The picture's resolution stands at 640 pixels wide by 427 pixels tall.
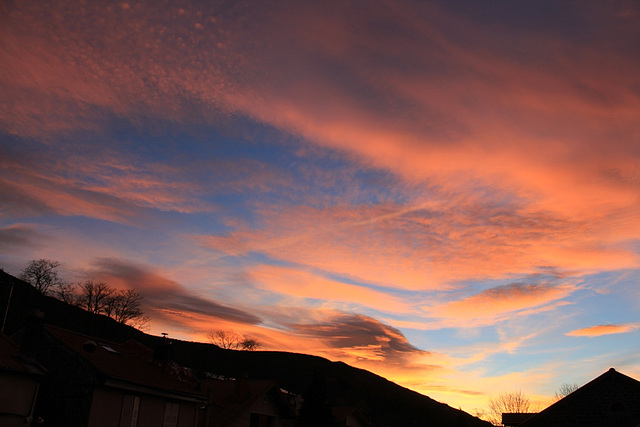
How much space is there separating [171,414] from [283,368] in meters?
122

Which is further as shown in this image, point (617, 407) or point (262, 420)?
point (262, 420)

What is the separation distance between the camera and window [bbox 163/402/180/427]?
83.3ft

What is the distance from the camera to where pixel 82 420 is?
67.5 ft

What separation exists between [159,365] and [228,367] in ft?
362

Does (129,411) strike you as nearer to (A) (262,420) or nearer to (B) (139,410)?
(B) (139,410)

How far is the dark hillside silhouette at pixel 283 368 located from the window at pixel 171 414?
65.2 metres

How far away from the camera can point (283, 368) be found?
14225cm

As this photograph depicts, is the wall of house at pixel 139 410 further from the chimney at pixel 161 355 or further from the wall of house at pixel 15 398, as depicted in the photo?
the chimney at pixel 161 355

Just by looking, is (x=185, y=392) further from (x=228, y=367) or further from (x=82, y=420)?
(x=228, y=367)

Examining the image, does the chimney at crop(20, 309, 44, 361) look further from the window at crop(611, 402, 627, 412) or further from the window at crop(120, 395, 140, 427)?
the window at crop(611, 402, 627, 412)

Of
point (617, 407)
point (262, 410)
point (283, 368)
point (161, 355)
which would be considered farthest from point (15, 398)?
point (283, 368)

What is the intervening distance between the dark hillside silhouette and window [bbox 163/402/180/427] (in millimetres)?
65231

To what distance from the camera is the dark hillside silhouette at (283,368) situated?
91438 millimetres

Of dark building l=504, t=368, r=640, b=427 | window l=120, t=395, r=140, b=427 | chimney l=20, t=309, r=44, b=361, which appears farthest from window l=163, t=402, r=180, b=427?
dark building l=504, t=368, r=640, b=427
